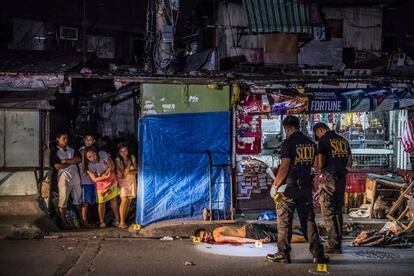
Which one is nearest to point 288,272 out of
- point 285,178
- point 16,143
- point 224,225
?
point 285,178

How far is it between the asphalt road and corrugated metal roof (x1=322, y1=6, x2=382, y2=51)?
816 cm

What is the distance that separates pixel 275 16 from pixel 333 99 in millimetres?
4197

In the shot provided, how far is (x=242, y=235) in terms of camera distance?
32.2 feet

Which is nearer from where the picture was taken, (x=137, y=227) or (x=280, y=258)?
(x=280, y=258)

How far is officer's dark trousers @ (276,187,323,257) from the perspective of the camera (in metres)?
8.01

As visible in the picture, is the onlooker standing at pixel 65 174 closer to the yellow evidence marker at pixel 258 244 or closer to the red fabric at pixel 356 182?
the yellow evidence marker at pixel 258 244

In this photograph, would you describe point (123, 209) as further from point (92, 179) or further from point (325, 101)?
point (325, 101)

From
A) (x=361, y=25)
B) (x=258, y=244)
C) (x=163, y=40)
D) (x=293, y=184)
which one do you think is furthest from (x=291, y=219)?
(x=361, y=25)

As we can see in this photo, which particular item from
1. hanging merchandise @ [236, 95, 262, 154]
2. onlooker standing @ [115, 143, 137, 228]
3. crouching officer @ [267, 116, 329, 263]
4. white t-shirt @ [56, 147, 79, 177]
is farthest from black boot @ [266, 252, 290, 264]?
white t-shirt @ [56, 147, 79, 177]

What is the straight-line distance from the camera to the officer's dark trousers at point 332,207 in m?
8.91

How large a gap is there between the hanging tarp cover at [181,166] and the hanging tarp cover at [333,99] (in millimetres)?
1386

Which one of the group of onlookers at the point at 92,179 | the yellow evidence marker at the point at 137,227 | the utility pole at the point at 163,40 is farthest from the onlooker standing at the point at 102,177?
the utility pole at the point at 163,40

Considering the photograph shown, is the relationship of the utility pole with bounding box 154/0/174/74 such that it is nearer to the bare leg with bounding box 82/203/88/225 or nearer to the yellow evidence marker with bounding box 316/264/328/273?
the bare leg with bounding box 82/203/88/225

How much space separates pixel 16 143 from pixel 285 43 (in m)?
8.22
